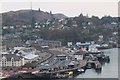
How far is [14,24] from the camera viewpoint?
15266mm

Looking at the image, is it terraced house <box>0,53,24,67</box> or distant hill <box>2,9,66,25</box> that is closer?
terraced house <box>0,53,24,67</box>

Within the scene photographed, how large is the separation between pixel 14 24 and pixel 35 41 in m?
3.54

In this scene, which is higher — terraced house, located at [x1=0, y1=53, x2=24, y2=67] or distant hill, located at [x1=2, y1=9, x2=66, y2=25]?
distant hill, located at [x1=2, y1=9, x2=66, y2=25]

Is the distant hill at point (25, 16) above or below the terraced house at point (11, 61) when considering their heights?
above

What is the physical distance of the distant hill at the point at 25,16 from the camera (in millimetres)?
16194

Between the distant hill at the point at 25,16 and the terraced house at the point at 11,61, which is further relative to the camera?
the distant hill at the point at 25,16

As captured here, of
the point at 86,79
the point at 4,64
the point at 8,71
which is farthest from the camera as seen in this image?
the point at 4,64

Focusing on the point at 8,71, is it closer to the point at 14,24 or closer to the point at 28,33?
the point at 28,33

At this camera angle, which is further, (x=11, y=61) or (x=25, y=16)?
(x=25, y=16)

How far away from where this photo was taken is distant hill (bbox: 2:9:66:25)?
638 inches

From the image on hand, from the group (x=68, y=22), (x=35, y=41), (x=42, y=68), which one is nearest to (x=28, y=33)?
(x=35, y=41)

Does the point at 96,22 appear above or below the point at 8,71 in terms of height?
above

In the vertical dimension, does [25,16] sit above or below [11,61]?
above

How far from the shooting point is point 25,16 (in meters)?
17.4
